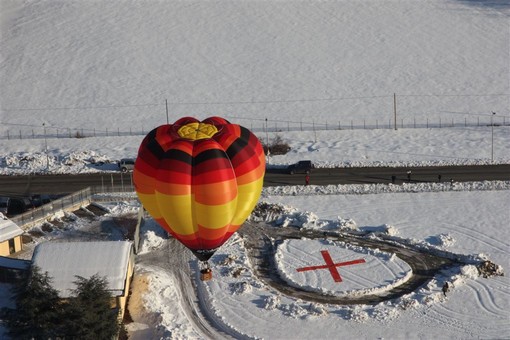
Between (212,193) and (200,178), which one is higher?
(200,178)

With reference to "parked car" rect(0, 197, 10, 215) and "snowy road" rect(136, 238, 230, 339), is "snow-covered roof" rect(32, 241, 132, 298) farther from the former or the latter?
"parked car" rect(0, 197, 10, 215)

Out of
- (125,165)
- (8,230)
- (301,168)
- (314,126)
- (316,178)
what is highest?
(314,126)

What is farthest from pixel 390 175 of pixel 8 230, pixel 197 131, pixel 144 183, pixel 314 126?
pixel 144 183

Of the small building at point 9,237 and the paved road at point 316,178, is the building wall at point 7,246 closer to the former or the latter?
the small building at point 9,237

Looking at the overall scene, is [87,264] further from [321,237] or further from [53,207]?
[321,237]

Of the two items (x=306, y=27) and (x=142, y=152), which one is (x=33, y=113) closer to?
(x=306, y=27)

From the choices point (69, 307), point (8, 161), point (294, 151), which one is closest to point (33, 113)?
point (8, 161)
